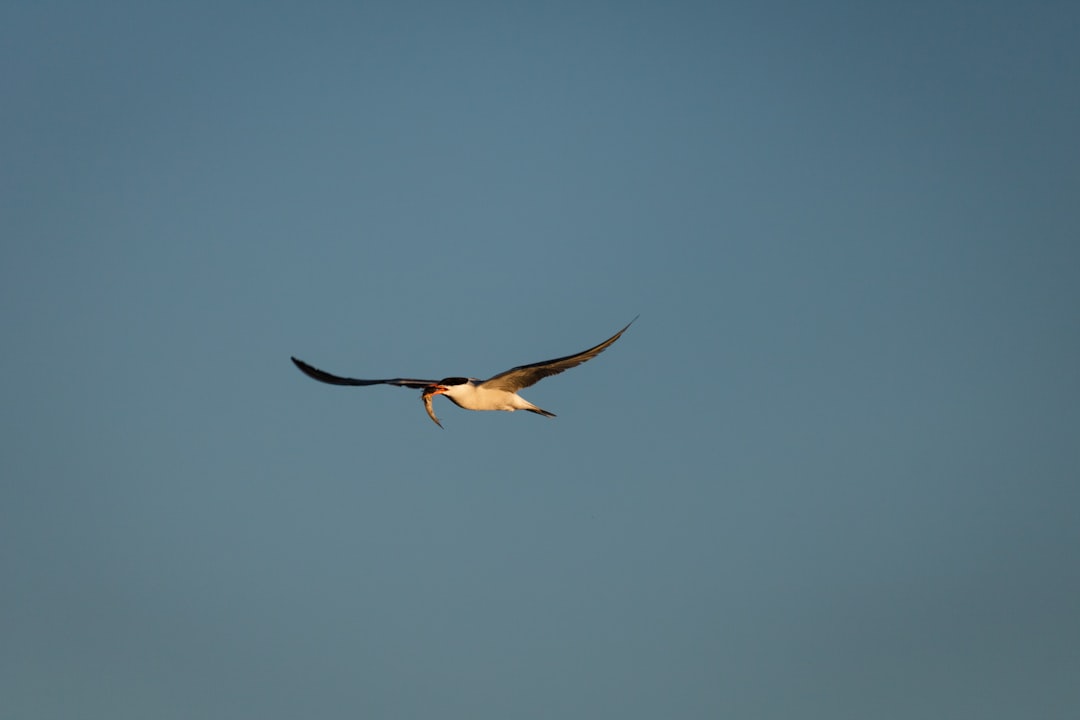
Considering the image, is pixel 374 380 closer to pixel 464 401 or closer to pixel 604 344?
pixel 464 401

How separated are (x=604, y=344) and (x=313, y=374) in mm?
9151

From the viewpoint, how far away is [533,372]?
46562 mm

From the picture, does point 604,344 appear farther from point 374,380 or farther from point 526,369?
point 374,380

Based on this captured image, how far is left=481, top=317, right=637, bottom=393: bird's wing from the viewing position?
44.8 metres

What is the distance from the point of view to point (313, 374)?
48.0 meters

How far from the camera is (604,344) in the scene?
43.9 meters

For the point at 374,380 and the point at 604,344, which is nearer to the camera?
the point at 604,344

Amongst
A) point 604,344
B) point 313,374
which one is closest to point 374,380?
point 313,374

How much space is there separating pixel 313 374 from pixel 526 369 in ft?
20.8

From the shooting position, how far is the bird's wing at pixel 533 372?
147 feet

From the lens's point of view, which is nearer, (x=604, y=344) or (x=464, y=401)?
(x=604, y=344)

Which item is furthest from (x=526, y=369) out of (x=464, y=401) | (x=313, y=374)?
(x=313, y=374)

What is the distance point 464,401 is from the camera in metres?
47.5

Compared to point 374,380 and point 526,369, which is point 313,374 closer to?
point 374,380
